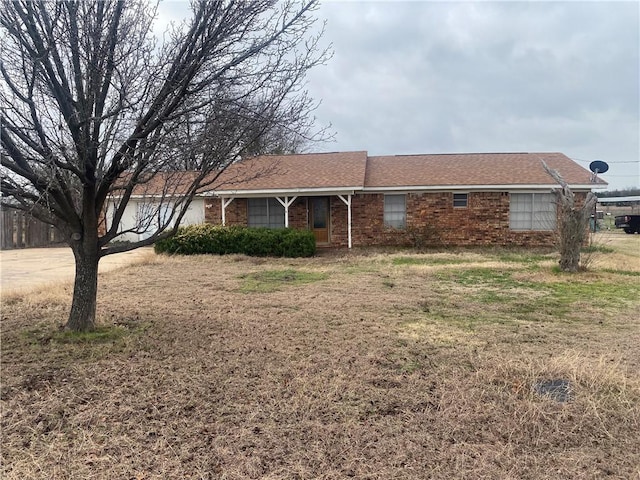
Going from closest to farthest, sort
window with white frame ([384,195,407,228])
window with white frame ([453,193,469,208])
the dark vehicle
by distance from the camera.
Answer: window with white frame ([453,193,469,208]) → window with white frame ([384,195,407,228]) → the dark vehicle

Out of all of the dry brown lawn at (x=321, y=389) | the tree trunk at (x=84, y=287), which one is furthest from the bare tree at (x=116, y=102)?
the dry brown lawn at (x=321, y=389)

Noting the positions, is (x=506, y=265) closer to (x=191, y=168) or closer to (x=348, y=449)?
(x=191, y=168)

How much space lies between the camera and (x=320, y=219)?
18516 millimetres

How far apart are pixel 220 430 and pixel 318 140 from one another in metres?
3.52

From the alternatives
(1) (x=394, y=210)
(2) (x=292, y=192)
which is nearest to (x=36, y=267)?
(2) (x=292, y=192)

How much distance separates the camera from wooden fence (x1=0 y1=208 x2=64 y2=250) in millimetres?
19625

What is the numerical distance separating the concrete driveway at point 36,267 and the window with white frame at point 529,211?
13.6m

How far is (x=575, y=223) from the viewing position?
1076cm

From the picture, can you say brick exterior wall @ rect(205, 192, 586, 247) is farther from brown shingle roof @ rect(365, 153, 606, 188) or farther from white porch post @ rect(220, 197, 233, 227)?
white porch post @ rect(220, 197, 233, 227)

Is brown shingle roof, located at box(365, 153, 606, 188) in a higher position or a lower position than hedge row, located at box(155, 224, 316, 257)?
higher

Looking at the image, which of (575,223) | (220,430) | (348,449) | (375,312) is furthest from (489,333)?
(575,223)

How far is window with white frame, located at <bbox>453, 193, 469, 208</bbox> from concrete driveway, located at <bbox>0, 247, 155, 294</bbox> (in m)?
11.5

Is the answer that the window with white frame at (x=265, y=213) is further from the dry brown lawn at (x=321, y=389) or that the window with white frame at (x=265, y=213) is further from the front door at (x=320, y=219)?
the dry brown lawn at (x=321, y=389)

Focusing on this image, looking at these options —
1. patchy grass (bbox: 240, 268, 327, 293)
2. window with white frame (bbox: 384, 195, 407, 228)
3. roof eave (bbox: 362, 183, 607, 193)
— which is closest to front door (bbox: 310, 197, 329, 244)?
roof eave (bbox: 362, 183, 607, 193)
